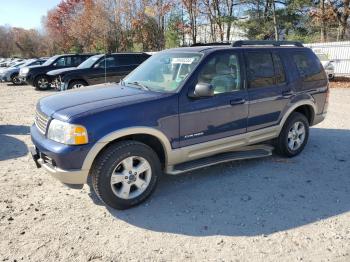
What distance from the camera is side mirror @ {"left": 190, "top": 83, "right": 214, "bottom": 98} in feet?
14.0

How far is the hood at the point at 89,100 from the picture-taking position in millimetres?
3871

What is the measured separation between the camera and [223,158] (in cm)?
488

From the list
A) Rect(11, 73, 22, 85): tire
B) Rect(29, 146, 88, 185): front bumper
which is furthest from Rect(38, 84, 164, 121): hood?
Rect(11, 73, 22, 85): tire

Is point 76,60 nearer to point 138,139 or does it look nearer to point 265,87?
point 265,87

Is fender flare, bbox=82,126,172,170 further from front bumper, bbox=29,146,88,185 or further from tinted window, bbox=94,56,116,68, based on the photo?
tinted window, bbox=94,56,116,68

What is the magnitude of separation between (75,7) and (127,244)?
187 ft

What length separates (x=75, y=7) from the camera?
5459cm

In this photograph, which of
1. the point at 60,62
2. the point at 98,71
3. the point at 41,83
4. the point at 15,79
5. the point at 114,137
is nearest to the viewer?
the point at 114,137

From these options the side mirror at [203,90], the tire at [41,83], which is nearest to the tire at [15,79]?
the tire at [41,83]

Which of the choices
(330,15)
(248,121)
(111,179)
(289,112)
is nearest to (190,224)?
(111,179)

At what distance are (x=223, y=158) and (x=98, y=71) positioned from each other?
9736mm

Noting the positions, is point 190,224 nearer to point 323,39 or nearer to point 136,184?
point 136,184

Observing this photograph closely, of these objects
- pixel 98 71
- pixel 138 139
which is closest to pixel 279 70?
pixel 138 139

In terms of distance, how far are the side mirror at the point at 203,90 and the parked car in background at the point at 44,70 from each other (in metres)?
14.4
